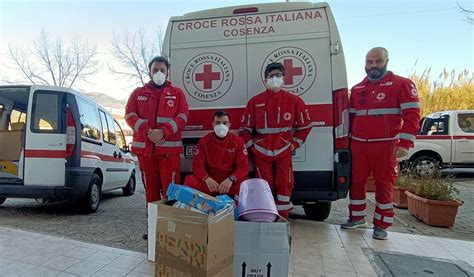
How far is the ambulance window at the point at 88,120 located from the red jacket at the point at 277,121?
2.67 metres

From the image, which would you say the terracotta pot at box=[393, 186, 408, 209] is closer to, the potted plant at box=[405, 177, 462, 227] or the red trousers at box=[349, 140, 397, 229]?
the potted plant at box=[405, 177, 462, 227]

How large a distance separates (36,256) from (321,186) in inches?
115

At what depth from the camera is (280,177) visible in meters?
3.42

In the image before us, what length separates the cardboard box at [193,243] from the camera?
1813mm

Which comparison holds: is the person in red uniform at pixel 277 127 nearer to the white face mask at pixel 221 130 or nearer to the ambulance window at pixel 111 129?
the white face mask at pixel 221 130

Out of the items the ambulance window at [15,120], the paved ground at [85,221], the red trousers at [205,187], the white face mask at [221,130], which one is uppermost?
the ambulance window at [15,120]

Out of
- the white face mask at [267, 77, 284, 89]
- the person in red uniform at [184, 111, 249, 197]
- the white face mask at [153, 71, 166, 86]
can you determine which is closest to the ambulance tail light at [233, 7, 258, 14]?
the white face mask at [267, 77, 284, 89]

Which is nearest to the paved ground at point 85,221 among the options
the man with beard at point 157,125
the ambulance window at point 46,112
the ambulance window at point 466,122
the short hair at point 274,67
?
the man with beard at point 157,125

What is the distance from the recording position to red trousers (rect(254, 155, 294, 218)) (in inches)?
134

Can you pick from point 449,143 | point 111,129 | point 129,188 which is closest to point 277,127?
point 111,129

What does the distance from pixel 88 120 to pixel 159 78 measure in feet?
7.41

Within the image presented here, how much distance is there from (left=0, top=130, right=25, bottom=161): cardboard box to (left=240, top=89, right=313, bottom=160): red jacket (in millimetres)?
3788

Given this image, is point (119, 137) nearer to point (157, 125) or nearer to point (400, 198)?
point (157, 125)

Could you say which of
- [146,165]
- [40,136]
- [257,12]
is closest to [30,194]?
[40,136]
